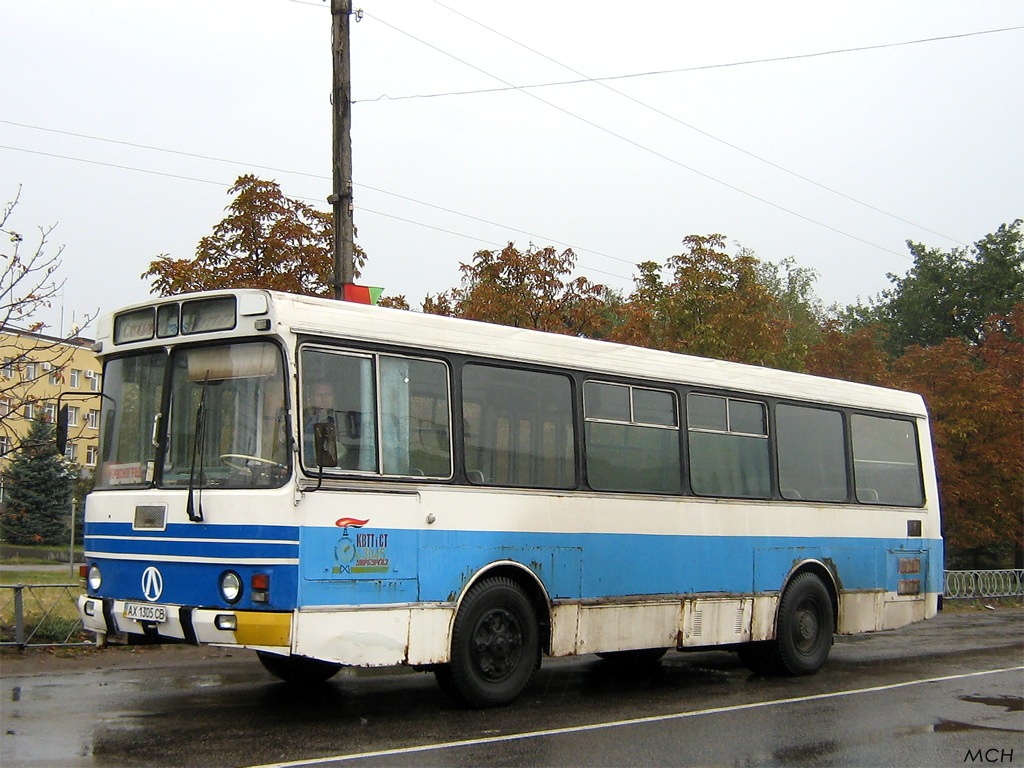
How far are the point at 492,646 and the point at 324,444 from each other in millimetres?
2552

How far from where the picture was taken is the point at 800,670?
13211 mm

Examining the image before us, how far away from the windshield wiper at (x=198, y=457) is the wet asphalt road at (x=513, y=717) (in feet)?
5.18

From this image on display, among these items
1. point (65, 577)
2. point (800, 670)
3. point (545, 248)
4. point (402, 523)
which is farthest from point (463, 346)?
point (65, 577)

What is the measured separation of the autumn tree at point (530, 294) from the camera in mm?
21250

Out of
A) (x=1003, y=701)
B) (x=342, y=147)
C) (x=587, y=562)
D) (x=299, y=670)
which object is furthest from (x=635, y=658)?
(x=342, y=147)

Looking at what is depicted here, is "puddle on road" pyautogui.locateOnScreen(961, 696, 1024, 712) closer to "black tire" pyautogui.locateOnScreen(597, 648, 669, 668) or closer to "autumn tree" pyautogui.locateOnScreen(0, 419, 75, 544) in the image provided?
"black tire" pyautogui.locateOnScreen(597, 648, 669, 668)

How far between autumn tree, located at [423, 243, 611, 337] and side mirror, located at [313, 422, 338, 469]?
502 inches

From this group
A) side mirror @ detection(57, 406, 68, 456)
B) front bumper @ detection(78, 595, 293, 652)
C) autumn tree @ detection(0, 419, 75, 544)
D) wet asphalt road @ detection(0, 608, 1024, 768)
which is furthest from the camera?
autumn tree @ detection(0, 419, 75, 544)

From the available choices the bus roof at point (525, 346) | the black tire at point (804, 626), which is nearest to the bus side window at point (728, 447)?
the bus roof at point (525, 346)

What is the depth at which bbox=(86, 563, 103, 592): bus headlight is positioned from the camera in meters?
9.65

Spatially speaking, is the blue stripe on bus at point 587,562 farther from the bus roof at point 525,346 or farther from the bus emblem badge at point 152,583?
the bus roof at point 525,346

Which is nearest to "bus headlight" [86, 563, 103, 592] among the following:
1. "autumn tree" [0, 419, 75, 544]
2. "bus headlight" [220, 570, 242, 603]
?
"bus headlight" [220, 570, 242, 603]

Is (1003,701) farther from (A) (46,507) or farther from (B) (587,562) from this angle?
(A) (46,507)

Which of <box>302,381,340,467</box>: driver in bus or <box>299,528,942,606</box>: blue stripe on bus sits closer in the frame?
<box>302,381,340,467</box>: driver in bus
